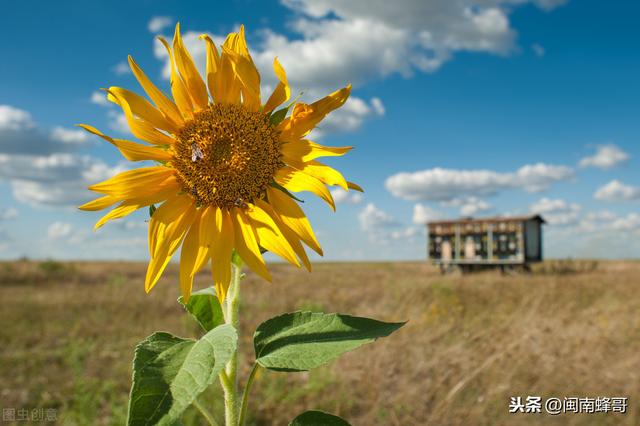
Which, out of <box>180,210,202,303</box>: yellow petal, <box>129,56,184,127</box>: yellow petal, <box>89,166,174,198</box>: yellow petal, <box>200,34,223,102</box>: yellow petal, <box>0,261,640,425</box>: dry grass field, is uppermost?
<box>200,34,223,102</box>: yellow petal

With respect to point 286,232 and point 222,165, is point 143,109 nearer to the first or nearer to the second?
point 222,165

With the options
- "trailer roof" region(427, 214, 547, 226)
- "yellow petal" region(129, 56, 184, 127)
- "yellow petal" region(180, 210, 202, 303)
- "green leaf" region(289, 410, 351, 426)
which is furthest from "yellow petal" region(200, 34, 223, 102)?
"trailer roof" region(427, 214, 547, 226)

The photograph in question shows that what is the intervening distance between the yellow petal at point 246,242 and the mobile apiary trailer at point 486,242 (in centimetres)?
2435

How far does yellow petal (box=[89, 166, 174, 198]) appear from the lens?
3.65 feet

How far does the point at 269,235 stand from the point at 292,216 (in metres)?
0.07

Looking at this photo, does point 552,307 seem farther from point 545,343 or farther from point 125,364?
point 125,364

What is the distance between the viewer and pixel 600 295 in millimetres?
12289

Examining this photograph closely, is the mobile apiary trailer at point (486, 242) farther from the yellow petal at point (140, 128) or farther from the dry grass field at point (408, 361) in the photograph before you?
the yellow petal at point (140, 128)

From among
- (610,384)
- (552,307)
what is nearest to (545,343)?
(610,384)

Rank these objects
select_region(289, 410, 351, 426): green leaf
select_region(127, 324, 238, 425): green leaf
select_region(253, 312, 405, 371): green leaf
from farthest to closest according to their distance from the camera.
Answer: select_region(289, 410, 351, 426): green leaf
select_region(253, 312, 405, 371): green leaf
select_region(127, 324, 238, 425): green leaf

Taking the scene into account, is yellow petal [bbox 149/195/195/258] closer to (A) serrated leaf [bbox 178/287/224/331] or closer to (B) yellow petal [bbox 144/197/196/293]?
(B) yellow petal [bbox 144/197/196/293]

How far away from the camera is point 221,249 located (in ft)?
3.85

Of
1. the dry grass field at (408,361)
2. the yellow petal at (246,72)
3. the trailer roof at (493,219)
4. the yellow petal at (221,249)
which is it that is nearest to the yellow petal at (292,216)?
the yellow petal at (221,249)

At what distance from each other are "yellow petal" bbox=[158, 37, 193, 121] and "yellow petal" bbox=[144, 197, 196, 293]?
0.77 ft
